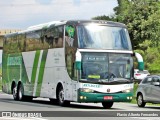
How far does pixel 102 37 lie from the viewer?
2423cm

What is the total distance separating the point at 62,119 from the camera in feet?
58.3

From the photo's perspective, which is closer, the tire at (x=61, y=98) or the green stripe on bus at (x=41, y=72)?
the tire at (x=61, y=98)

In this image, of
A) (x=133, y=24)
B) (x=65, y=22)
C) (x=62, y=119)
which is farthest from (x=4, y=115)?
(x=133, y=24)

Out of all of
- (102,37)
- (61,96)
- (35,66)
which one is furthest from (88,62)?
(35,66)

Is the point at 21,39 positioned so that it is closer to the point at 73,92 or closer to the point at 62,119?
the point at 73,92

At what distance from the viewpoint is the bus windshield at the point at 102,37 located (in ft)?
78.5

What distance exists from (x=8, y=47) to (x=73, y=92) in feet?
36.3

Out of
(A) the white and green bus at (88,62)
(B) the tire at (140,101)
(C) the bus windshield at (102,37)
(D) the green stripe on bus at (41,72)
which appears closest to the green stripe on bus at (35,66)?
(D) the green stripe on bus at (41,72)

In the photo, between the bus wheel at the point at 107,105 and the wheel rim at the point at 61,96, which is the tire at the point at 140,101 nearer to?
the bus wheel at the point at 107,105

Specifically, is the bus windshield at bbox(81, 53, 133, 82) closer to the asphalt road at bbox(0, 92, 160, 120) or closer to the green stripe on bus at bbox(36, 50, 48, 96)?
the asphalt road at bbox(0, 92, 160, 120)

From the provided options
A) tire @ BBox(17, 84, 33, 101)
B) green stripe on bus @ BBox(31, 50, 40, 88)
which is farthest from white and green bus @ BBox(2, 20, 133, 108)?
tire @ BBox(17, 84, 33, 101)

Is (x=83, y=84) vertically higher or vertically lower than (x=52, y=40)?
lower

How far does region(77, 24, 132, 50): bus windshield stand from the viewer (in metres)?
23.9

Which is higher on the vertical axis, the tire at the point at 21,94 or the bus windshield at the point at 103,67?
the bus windshield at the point at 103,67
